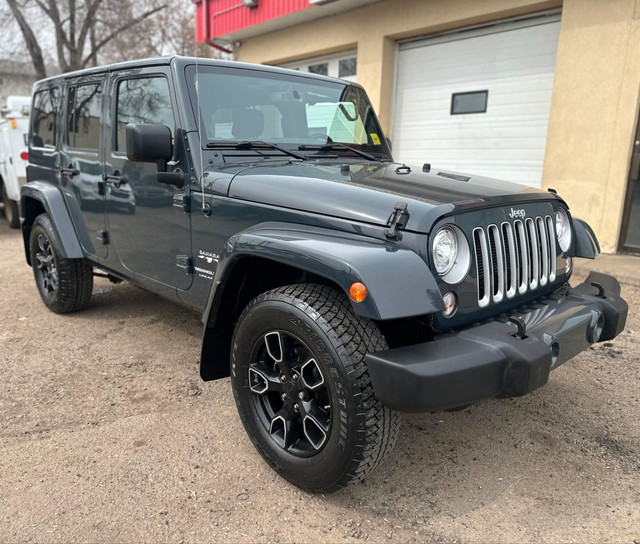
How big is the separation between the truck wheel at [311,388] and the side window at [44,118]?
3.14 m

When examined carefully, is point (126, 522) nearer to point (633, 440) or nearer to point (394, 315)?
point (394, 315)

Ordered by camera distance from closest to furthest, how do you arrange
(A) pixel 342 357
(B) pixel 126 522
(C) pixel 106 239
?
1. (A) pixel 342 357
2. (B) pixel 126 522
3. (C) pixel 106 239

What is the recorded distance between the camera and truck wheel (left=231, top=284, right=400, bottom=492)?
201 centimetres

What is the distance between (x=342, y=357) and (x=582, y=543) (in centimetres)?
117

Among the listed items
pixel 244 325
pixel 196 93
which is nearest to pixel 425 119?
pixel 196 93

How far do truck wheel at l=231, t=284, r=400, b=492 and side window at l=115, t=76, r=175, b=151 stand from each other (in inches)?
54.3

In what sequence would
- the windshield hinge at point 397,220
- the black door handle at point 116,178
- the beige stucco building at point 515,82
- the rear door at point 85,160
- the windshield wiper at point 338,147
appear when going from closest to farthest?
the windshield hinge at point 397,220 < the windshield wiper at point 338,147 < the black door handle at point 116,178 < the rear door at point 85,160 < the beige stucco building at point 515,82

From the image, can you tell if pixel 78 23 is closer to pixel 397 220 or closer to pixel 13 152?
pixel 13 152

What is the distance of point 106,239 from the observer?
151 inches

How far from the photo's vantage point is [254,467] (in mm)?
2510

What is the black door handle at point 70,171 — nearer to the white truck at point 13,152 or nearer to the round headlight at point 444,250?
the round headlight at point 444,250

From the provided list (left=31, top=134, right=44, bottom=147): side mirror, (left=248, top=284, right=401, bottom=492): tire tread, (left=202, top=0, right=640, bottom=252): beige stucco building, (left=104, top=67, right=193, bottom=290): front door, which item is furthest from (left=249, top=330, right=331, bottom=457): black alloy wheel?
(left=202, top=0, right=640, bottom=252): beige stucco building

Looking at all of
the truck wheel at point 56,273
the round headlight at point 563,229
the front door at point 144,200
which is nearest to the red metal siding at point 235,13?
the truck wheel at point 56,273

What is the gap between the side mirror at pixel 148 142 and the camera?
2668 mm
